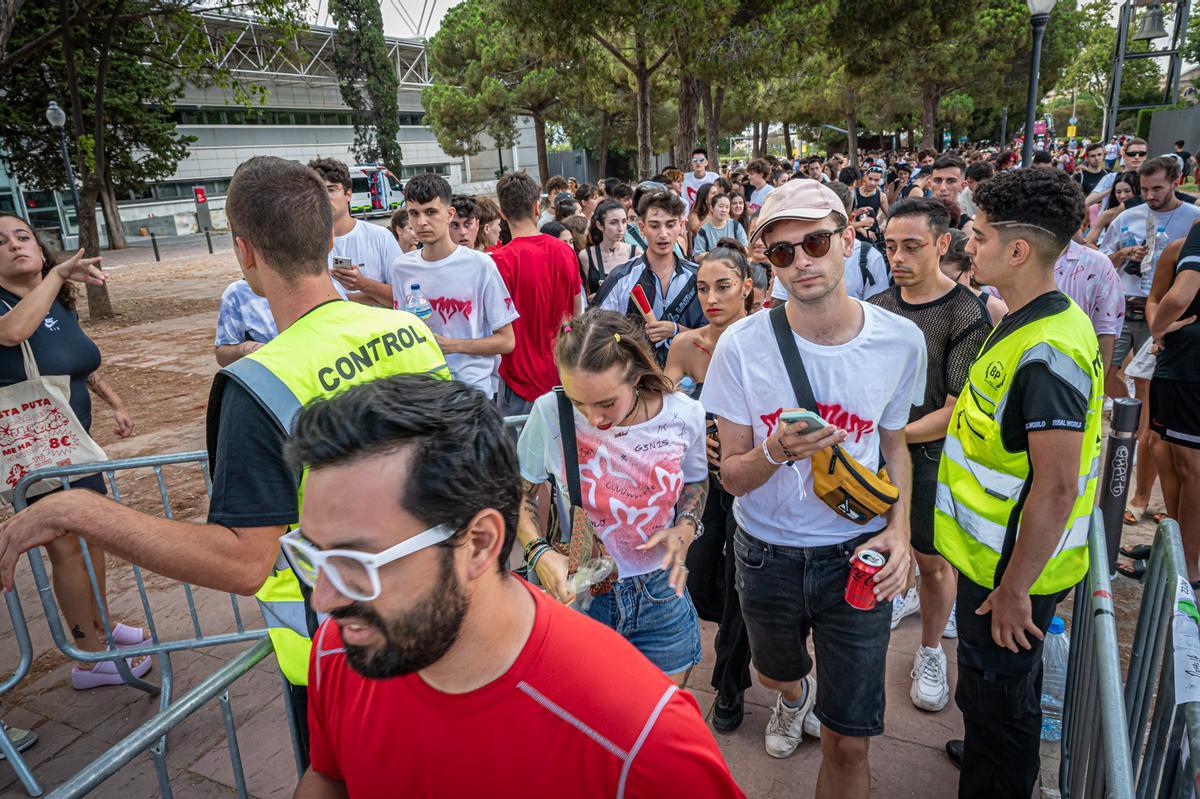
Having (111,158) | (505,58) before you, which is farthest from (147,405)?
(505,58)

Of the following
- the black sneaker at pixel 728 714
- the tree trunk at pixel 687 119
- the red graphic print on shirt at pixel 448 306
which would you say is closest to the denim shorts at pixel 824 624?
the black sneaker at pixel 728 714

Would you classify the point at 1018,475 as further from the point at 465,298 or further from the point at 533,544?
the point at 465,298

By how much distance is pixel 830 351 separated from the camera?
2441 mm

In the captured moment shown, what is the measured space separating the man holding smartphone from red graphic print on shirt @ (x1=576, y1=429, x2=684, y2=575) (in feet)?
0.82

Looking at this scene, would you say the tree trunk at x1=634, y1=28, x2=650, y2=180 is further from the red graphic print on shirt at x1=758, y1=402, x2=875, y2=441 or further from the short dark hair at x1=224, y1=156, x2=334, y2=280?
the short dark hair at x1=224, y1=156, x2=334, y2=280

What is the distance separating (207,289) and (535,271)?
54.7 feet

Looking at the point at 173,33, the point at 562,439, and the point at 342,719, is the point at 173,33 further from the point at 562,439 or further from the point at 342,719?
the point at 342,719

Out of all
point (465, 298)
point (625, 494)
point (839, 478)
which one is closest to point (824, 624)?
point (839, 478)

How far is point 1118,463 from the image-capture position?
316cm

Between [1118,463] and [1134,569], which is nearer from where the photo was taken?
[1118,463]

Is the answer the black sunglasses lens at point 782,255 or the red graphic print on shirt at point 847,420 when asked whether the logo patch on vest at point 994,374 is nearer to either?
the red graphic print on shirt at point 847,420

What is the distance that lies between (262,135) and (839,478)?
53488mm

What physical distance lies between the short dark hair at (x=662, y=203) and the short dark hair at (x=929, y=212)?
5.35ft

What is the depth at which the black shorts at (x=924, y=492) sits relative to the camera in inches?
135
